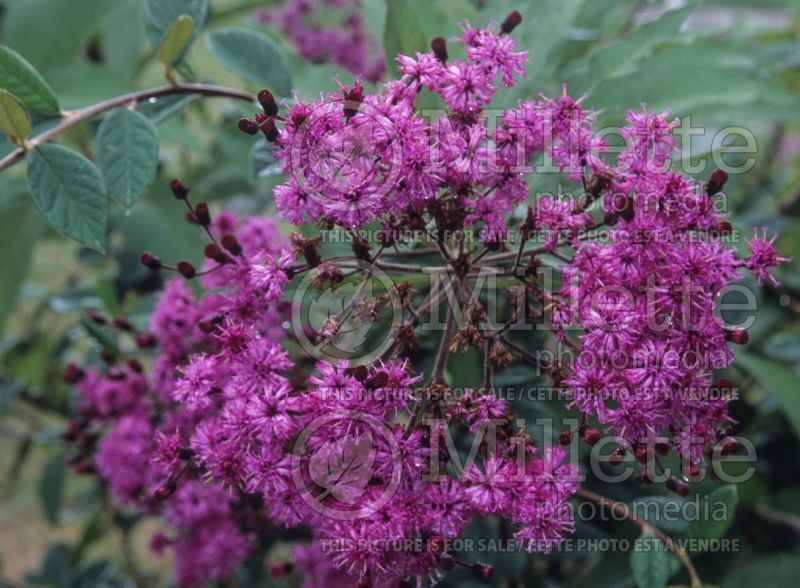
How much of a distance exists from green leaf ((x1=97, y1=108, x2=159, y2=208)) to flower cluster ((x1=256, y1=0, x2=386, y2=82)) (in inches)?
40.7

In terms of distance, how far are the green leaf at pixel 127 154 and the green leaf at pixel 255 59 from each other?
0.24 meters

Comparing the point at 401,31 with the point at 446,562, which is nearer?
the point at 446,562

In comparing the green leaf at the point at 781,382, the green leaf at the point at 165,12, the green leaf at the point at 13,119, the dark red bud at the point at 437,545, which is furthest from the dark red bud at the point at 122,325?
the green leaf at the point at 781,382

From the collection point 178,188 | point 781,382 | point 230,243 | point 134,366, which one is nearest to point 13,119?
point 178,188

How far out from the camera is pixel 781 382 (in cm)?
161

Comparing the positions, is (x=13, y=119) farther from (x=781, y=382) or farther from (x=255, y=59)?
(x=781, y=382)

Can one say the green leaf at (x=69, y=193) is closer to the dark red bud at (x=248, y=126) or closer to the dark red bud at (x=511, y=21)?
the dark red bud at (x=248, y=126)

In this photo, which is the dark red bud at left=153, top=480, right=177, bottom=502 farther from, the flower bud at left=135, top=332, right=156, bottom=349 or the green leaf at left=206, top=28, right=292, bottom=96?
the green leaf at left=206, top=28, right=292, bottom=96

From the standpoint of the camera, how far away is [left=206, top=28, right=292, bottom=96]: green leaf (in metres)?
1.38

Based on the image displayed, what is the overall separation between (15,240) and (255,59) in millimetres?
727

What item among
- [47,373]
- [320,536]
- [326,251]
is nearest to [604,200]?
[326,251]

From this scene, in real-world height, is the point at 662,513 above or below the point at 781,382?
below

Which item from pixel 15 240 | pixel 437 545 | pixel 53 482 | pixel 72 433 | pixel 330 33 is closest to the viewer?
pixel 437 545

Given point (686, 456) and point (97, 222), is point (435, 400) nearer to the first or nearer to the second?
point (686, 456)
